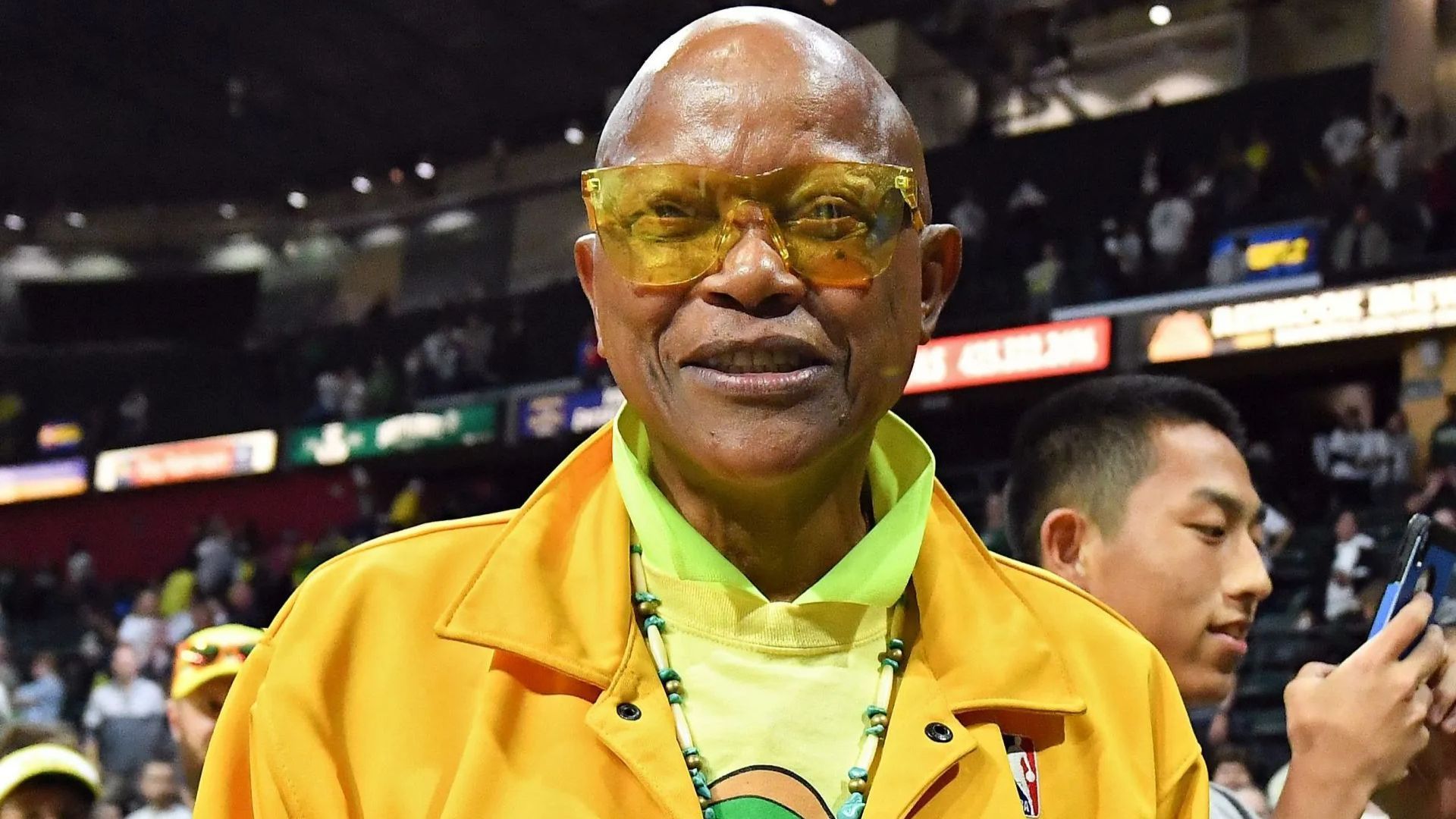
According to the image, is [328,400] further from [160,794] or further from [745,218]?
[745,218]

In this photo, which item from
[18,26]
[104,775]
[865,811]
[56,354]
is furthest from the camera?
[56,354]

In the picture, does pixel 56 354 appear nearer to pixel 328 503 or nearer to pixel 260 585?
pixel 328 503

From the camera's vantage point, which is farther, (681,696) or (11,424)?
(11,424)

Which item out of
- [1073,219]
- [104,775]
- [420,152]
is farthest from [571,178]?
[104,775]

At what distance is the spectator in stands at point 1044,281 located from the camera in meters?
12.4

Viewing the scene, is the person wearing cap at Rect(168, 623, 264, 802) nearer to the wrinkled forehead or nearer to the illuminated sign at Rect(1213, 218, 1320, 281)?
the wrinkled forehead

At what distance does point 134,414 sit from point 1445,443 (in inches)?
618

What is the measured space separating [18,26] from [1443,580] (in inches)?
717

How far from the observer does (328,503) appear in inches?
698

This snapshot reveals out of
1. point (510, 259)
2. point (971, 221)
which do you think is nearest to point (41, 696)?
point (971, 221)

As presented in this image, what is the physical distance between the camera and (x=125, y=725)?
9.27 metres

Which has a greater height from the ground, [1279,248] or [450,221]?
[450,221]

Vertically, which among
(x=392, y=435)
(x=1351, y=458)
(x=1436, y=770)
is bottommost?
(x=1436, y=770)

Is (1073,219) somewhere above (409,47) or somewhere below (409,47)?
below
